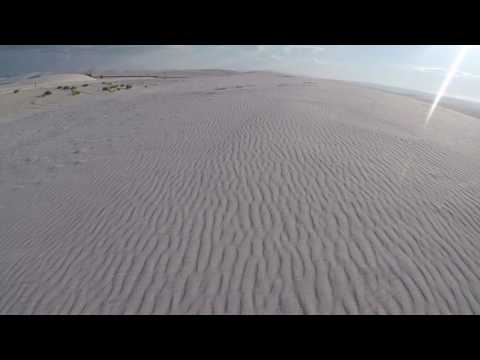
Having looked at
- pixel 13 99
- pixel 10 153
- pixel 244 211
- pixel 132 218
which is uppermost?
pixel 244 211

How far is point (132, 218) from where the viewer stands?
4.75 meters

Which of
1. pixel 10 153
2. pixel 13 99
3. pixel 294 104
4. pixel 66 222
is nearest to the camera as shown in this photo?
pixel 66 222

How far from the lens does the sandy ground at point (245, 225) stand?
3.29 m

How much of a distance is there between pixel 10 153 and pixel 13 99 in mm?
17999

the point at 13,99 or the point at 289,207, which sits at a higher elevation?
the point at 289,207

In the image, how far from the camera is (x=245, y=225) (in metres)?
4.38

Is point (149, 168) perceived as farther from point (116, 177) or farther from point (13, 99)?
point (13, 99)

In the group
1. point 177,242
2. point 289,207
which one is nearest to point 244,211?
point 289,207

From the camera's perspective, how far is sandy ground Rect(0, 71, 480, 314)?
10.8ft
